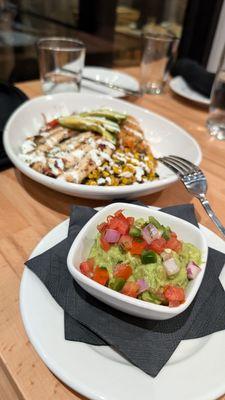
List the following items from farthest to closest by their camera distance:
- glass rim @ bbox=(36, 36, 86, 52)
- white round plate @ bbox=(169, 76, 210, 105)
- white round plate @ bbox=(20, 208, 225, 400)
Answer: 1. white round plate @ bbox=(169, 76, 210, 105)
2. glass rim @ bbox=(36, 36, 86, 52)
3. white round plate @ bbox=(20, 208, 225, 400)

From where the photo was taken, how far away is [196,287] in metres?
0.49

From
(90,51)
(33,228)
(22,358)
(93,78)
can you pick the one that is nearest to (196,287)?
(22,358)

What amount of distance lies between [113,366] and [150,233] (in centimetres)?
20

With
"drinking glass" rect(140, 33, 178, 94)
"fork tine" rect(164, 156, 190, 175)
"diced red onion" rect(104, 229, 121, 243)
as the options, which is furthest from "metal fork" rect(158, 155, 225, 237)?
"drinking glass" rect(140, 33, 178, 94)

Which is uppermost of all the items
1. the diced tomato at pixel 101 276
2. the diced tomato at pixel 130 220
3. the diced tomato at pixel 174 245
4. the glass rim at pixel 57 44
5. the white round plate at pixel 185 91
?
the glass rim at pixel 57 44

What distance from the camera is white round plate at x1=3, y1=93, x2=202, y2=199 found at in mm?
724

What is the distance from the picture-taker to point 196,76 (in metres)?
1.43

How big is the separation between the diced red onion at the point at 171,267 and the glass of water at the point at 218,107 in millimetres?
790

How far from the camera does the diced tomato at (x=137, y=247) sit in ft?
1.74

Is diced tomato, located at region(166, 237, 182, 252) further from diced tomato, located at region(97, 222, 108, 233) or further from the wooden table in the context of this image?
the wooden table

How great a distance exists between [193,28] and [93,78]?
661 mm

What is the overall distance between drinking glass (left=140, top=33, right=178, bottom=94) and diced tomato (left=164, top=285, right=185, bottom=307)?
115 centimetres

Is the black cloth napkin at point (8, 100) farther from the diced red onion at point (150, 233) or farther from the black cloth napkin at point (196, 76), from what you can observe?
the black cloth napkin at point (196, 76)

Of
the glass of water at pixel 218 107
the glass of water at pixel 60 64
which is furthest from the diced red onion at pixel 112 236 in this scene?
the glass of water at pixel 60 64
